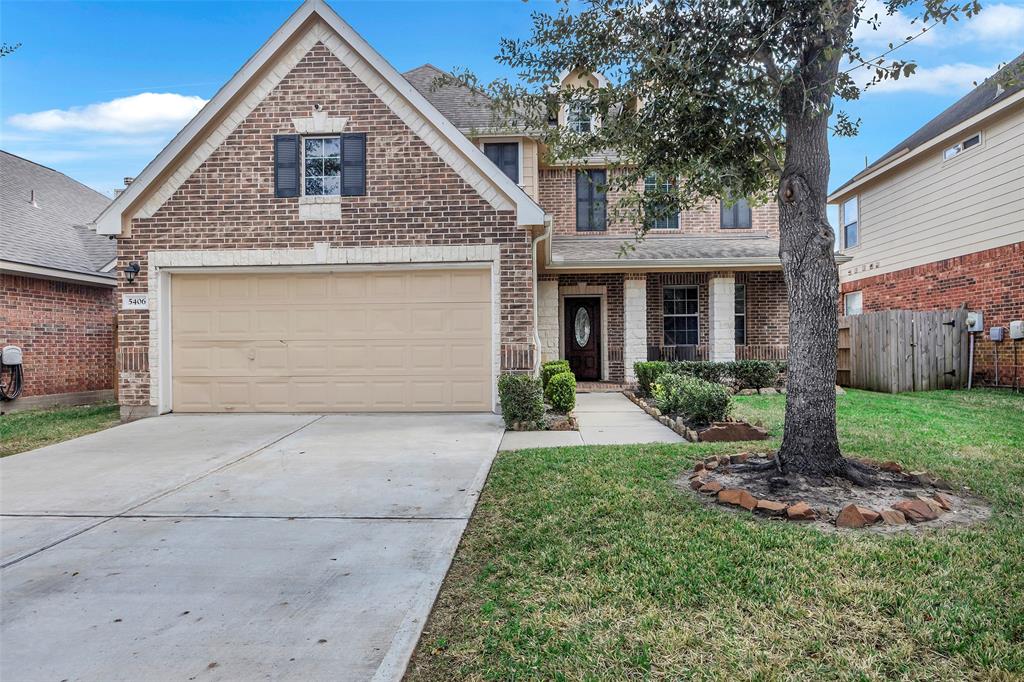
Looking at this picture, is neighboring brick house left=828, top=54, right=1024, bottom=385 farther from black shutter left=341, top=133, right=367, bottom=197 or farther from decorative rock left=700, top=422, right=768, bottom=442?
black shutter left=341, top=133, right=367, bottom=197

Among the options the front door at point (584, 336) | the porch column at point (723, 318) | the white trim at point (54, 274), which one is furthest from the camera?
the front door at point (584, 336)

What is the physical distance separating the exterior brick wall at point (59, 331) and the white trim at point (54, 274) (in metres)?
0.23

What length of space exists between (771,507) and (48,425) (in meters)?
11.0

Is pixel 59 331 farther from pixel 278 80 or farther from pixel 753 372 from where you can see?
pixel 753 372

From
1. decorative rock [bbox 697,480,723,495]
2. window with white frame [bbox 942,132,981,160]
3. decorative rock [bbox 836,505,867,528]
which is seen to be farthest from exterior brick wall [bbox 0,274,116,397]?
window with white frame [bbox 942,132,981,160]

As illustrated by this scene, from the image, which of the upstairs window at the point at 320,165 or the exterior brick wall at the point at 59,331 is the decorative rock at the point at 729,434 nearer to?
the upstairs window at the point at 320,165

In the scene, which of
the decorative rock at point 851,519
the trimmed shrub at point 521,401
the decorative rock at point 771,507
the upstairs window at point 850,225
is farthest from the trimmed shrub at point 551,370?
the upstairs window at point 850,225

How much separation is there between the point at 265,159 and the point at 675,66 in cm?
760

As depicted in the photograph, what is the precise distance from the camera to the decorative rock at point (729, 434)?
7383mm

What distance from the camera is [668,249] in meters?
14.7

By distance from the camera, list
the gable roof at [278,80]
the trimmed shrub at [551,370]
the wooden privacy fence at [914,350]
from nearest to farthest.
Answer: the gable roof at [278,80] → the trimmed shrub at [551,370] → the wooden privacy fence at [914,350]

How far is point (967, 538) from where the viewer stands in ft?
12.5

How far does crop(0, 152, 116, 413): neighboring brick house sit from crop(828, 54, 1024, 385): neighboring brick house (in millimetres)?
19852

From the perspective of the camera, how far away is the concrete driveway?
2770mm
